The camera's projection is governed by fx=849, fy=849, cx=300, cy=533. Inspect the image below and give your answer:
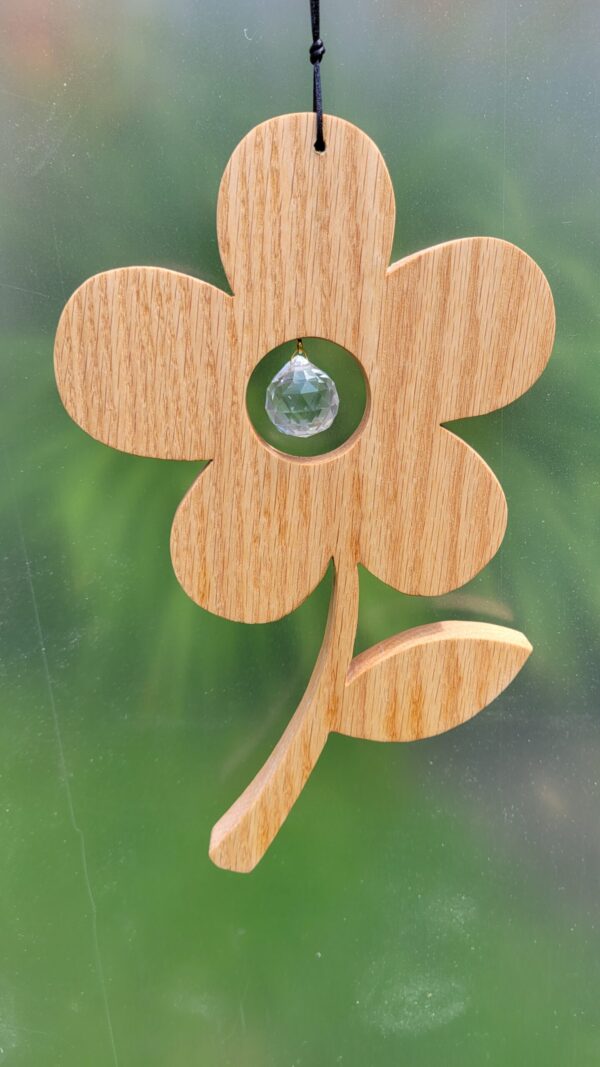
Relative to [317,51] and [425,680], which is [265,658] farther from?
[317,51]

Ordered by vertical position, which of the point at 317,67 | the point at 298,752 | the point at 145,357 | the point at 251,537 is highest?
the point at 317,67

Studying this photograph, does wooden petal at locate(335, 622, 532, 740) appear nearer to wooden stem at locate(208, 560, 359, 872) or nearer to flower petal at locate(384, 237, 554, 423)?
wooden stem at locate(208, 560, 359, 872)

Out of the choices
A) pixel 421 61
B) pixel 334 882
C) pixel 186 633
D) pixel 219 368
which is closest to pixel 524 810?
pixel 334 882

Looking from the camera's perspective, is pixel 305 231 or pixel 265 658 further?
pixel 265 658

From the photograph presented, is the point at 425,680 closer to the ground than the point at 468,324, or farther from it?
closer to the ground

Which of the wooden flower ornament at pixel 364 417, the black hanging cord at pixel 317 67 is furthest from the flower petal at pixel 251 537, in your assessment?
the black hanging cord at pixel 317 67

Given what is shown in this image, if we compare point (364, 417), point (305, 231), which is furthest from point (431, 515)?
point (305, 231)

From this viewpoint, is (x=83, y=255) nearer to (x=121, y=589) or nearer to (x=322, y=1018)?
(x=121, y=589)
